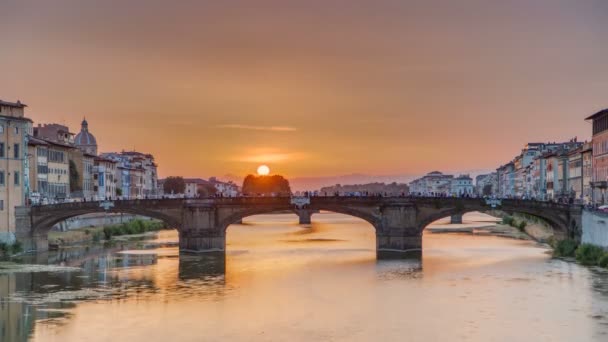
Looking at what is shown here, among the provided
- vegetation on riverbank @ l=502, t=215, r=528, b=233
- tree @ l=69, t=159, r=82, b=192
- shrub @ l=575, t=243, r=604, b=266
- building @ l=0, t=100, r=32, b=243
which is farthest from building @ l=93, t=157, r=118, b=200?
shrub @ l=575, t=243, r=604, b=266

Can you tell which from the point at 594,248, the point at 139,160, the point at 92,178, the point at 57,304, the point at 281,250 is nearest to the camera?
the point at 57,304

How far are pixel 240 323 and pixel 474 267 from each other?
2676cm

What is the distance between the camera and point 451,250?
267ft

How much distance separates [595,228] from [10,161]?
150 feet

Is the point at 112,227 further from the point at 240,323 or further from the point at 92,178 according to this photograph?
the point at 240,323

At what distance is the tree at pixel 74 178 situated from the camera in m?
114

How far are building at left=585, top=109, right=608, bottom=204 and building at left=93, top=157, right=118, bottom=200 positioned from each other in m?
66.5

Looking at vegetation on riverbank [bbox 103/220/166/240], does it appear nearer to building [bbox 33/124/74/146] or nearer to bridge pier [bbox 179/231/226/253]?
building [bbox 33/124/74/146]

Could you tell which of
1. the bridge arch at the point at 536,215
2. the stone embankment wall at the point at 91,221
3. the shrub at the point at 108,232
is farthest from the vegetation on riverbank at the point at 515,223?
the stone embankment wall at the point at 91,221

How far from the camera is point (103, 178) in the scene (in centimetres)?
13038

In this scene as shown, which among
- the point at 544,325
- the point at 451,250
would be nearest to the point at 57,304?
the point at 544,325

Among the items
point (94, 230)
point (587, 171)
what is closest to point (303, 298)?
point (94, 230)

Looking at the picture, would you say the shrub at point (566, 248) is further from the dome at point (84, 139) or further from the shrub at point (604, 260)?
the dome at point (84, 139)

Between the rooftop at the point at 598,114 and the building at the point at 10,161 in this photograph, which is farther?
the rooftop at the point at 598,114
